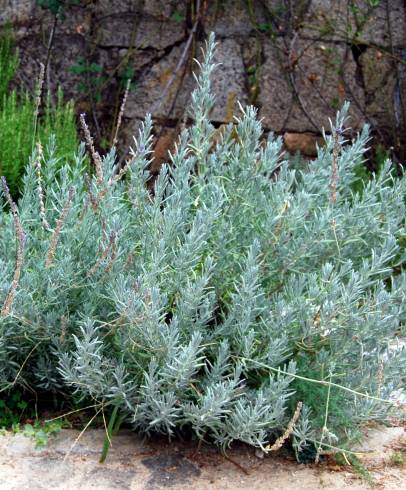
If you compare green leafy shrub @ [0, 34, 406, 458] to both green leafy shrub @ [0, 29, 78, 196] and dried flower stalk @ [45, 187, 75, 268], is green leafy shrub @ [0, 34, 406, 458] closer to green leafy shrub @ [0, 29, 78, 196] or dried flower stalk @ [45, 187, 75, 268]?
dried flower stalk @ [45, 187, 75, 268]

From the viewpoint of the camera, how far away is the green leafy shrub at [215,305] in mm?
2266

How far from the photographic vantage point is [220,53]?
5.33 meters

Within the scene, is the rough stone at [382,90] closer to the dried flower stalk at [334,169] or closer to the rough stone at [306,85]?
the rough stone at [306,85]

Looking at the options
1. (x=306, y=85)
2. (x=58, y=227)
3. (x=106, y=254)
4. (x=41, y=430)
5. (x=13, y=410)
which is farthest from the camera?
(x=306, y=85)

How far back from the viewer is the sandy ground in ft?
7.54

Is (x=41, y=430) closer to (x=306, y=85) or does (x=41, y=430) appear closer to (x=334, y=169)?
(x=334, y=169)

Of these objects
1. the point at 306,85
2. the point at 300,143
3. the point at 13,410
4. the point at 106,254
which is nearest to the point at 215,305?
the point at 106,254

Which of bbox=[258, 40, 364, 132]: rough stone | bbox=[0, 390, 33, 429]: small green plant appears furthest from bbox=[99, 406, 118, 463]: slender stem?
bbox=[258, 40, 364, 132]: rough stone

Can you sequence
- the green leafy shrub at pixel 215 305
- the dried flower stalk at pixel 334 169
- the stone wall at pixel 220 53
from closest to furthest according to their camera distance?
the green leafy shrub at pixel 215 305
the dried flower stalk at pixel 334 169
the stone wall at pixel 220 53

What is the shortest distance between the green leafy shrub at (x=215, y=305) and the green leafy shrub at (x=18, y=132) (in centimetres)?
117

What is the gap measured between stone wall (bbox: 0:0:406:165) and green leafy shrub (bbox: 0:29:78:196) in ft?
0.91

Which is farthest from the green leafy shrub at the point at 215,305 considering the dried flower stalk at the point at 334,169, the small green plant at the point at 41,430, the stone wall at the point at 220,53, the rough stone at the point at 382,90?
the rough stone at the point at 382,90

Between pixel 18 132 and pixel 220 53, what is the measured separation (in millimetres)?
1656

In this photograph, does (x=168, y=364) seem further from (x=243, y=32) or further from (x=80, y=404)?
(x=243, y=32)
